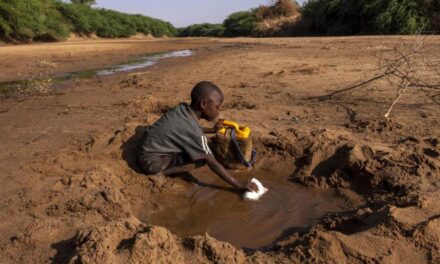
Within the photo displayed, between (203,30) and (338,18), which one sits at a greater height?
(338,18)

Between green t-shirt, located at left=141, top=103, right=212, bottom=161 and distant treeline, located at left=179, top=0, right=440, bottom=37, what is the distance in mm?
10576

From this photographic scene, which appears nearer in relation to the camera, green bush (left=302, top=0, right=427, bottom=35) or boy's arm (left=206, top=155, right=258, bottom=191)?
boy's arm (left=206, top=155, right=258, bottom=191)

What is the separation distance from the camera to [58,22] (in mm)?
27781

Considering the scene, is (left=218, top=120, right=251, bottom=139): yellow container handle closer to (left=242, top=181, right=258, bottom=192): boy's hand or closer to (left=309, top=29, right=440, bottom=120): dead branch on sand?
(left=242, top=181, right=258, bottom=192): boy's hand

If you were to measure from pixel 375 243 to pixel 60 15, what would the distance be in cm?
3252

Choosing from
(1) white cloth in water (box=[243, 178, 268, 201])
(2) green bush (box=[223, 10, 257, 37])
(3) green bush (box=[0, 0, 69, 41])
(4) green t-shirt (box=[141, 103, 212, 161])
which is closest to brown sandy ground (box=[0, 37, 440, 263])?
(4) green t-shirt (box=[141, 103, 212, 161])

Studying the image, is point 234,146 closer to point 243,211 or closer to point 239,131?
point 239,131

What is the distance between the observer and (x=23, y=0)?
74.1ft

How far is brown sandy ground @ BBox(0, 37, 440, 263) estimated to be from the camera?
2471mm

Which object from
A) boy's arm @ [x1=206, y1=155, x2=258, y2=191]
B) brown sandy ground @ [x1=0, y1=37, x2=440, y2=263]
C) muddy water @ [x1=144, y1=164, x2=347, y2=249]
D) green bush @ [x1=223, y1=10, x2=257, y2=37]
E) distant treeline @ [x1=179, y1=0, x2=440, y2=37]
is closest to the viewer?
brown sandy ground @ [x1=0, y1=37, x2=440, y2=263]

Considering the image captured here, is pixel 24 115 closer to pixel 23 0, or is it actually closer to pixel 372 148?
pixel 372 148

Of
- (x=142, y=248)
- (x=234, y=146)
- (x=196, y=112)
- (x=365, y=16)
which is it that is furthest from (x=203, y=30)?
(x=142, y=248)

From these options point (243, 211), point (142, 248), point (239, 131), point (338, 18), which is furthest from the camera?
point (338, 18)

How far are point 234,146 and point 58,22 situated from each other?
26.5 meters
